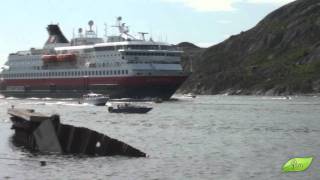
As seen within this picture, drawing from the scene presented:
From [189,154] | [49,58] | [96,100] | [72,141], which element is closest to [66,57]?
[49,58]

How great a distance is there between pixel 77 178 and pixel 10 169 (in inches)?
248

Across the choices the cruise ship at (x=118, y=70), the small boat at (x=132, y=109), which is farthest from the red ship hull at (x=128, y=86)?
the small boat at (x=132, y=109)

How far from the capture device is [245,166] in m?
48.9

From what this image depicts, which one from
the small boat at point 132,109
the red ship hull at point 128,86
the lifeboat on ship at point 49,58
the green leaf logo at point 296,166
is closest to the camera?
the green leaf logo at point 296,166

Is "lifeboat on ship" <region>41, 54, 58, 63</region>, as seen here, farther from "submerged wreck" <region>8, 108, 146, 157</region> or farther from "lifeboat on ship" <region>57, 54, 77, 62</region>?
"submerged wreck" <region>8, 108, 146, 157</region>

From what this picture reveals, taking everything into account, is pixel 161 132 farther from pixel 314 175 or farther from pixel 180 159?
pixel 314 175

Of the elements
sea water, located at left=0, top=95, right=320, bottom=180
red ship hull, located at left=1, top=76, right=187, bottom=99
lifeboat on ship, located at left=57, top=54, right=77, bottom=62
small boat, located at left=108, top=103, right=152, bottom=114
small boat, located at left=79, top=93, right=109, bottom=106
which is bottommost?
sea water, located at left=0, top=95, right=320, bottom=180

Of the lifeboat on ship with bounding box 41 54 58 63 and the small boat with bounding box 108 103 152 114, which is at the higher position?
the lifeboat on ship with bounding box 41 54 58 63

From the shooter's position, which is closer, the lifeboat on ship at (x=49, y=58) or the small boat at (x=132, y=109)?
the small boat at (x=132, y=109)

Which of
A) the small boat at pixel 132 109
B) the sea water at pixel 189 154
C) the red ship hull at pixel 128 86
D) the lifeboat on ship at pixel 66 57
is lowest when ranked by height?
the sea water at pixel 189 154

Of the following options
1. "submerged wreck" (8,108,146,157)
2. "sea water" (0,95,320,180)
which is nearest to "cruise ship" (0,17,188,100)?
"sea water" (0,95,320,180)

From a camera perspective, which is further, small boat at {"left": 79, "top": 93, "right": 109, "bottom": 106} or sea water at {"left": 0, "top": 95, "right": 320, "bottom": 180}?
small boat at {"left": 79, "top": 93, "right": 109, "bottom": 106}

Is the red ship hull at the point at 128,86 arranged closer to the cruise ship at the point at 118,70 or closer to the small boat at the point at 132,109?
the cruise ship at the point at 118,70

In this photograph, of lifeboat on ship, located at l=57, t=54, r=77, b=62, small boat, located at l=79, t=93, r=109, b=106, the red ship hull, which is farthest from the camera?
lifeboat on ship, located at l=57, t=54, r=77, b=62
